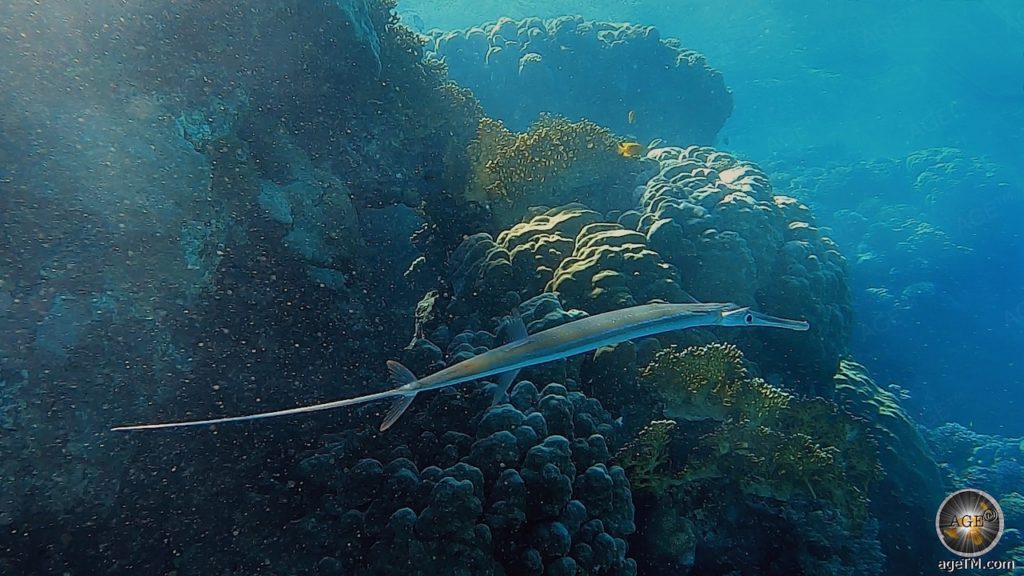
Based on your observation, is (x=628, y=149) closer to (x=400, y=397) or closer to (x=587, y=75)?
(x=400, y=397)

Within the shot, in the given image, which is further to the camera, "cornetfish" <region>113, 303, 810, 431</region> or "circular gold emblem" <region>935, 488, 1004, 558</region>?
"circular gold emblem" <region>935, 488, 1004, 558</region>

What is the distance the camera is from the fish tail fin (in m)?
2.86

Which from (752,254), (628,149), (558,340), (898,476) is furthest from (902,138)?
(558,340)

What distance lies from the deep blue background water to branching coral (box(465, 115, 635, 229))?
1077 cm

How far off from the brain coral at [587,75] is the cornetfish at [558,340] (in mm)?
15980

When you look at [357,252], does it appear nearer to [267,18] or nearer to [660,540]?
[267,18]

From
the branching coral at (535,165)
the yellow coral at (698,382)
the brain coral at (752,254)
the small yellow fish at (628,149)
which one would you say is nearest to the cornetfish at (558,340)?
the yellow coral at (698,382)

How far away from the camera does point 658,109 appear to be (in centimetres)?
1975

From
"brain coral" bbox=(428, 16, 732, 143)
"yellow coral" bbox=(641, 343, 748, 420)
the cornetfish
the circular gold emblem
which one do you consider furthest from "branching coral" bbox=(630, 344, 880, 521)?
"brain coral" bbox=(428, 16, 732, 143)

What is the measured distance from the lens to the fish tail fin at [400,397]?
9.37 ft

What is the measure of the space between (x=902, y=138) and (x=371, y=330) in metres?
55.7

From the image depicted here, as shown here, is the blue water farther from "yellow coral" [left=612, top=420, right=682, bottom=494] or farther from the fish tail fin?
the fish tail fin

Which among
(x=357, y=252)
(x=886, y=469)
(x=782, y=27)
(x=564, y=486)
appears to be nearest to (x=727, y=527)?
(x=564, y=486)

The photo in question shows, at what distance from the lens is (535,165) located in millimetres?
8133
